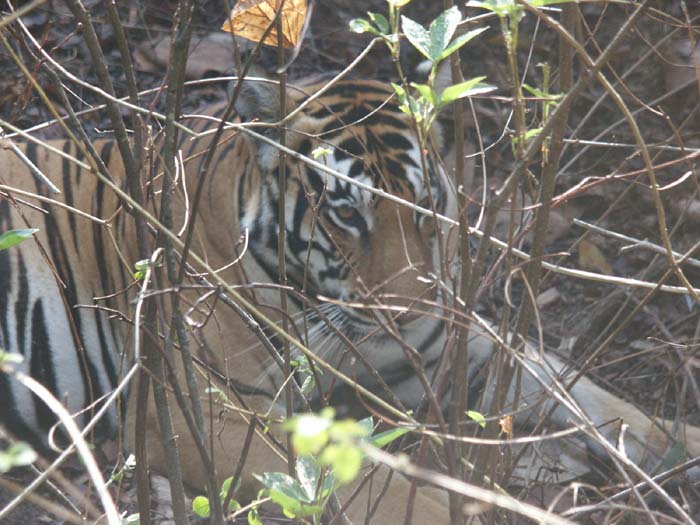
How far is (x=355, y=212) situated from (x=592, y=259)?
112 centimetres

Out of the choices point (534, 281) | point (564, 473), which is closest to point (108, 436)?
point (564, 473)

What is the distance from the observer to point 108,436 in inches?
111

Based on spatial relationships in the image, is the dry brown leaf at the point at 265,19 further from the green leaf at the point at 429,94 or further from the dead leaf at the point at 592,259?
the dead leaf at the point at 592,259

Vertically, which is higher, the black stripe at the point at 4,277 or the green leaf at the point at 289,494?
the green leaf at the point at 289,494

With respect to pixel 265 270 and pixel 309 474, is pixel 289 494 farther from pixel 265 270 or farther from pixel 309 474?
pixel 265 270

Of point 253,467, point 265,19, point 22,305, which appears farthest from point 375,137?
point 22,305

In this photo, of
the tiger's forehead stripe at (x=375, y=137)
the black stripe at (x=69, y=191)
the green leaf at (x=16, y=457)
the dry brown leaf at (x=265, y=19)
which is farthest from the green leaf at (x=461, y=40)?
the black stripe at (x=69, y=191)

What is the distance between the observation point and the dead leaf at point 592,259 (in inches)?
127

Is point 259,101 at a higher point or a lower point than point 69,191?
higher

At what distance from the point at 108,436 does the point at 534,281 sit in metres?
1.89

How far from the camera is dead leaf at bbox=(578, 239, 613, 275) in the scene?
10.6 ft

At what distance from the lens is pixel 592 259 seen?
3.23m

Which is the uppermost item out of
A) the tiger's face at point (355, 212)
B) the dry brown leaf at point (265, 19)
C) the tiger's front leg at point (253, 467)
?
the dry brown leaf at point (265, 19)

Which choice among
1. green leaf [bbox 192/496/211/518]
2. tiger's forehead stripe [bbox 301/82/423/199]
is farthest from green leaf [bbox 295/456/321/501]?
tiger's forehead stripe [bbox 301/82/423/199]
